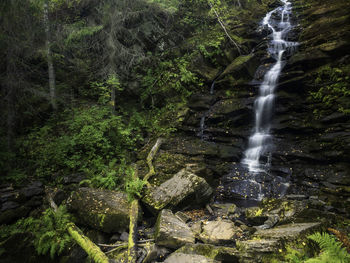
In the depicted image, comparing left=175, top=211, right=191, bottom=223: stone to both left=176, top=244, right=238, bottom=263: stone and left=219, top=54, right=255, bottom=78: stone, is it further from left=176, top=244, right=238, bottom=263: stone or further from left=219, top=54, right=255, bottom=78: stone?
left=219, top=54, right=255, bottom=78: stone

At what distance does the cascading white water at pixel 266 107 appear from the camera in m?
9.41

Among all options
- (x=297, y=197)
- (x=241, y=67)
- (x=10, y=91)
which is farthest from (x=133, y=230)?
(x=241, y=67)

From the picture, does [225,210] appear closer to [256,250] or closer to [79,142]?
[256,250]

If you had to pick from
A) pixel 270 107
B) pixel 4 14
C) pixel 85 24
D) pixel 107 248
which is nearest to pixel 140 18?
pixel 85 24

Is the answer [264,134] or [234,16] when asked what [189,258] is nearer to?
[264,134]

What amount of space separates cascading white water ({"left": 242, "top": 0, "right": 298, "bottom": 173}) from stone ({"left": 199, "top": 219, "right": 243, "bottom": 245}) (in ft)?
14.6

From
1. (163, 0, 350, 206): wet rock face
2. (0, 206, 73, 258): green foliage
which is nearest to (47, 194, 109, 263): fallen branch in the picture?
(0, 206, 73, 258): green foliage

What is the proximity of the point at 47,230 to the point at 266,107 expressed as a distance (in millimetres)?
10496

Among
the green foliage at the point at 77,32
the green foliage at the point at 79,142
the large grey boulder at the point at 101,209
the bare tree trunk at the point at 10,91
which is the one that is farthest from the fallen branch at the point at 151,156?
the green foliage at the point at 77,32

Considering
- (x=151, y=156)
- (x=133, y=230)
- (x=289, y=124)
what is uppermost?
(x=289, y=124)

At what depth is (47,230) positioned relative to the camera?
462cm

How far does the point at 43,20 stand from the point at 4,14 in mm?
3325

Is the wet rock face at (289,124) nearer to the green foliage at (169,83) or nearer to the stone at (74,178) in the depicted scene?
the green foliage at (169,83)

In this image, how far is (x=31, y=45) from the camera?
24.7ft
